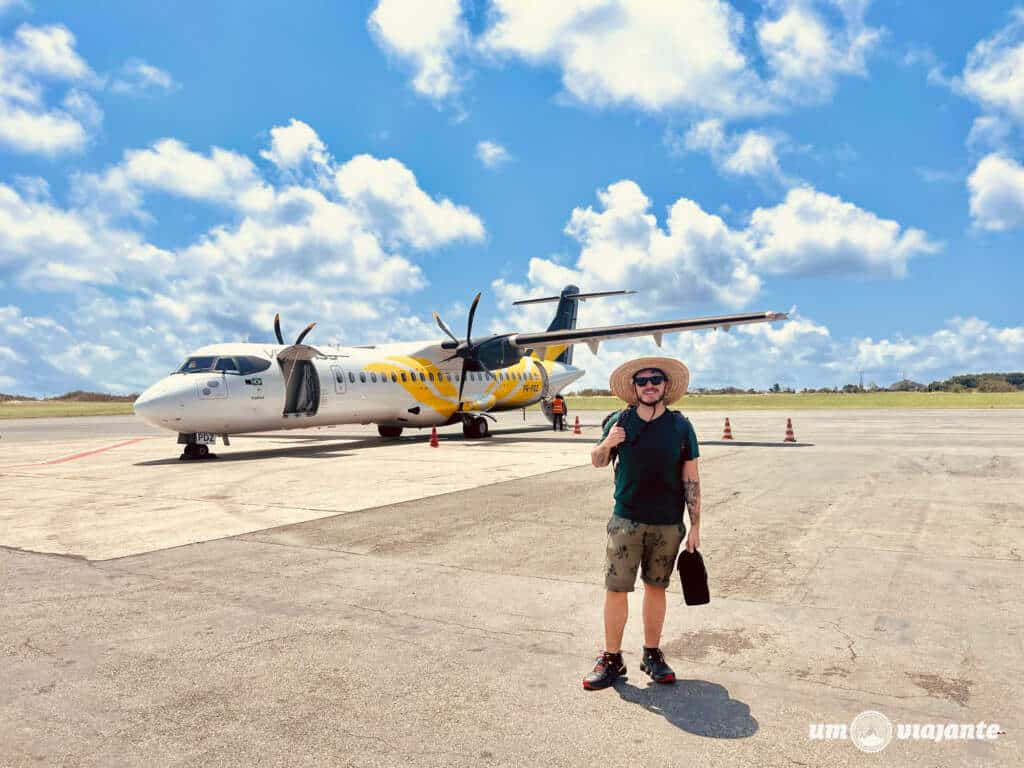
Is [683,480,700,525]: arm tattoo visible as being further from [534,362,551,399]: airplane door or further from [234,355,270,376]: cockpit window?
[534,362,551,399]: airplane door

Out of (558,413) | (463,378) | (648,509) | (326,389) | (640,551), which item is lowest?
(640,551)

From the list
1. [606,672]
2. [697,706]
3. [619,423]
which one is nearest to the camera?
[697,706]

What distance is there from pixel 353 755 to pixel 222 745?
2.24ft

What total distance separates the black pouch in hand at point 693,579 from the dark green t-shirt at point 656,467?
0.25 metres

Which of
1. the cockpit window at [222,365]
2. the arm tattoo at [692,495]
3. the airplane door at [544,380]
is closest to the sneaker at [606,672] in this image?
the arm tattoo at [692,495]

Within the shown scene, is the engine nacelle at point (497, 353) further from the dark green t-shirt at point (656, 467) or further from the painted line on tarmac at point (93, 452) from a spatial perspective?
the dark green t-shirt at point (656, 467)

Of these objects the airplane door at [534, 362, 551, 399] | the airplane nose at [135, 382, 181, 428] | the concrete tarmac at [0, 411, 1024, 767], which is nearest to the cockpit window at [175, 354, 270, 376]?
the airplane nose at [135, 382, 181, 428]

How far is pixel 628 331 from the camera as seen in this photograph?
24.4 m

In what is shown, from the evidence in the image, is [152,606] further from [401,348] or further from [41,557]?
[401,348]

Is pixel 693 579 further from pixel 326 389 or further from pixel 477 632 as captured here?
pixel 326 389

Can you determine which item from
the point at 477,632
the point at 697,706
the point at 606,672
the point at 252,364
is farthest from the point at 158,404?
the point at 697,706

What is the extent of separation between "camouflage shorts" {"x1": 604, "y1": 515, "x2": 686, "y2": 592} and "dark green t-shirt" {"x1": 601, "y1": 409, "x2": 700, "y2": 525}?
6 centimetres

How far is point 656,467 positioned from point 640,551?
1.74 ft

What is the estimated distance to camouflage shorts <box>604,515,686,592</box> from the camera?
14.6 ft
